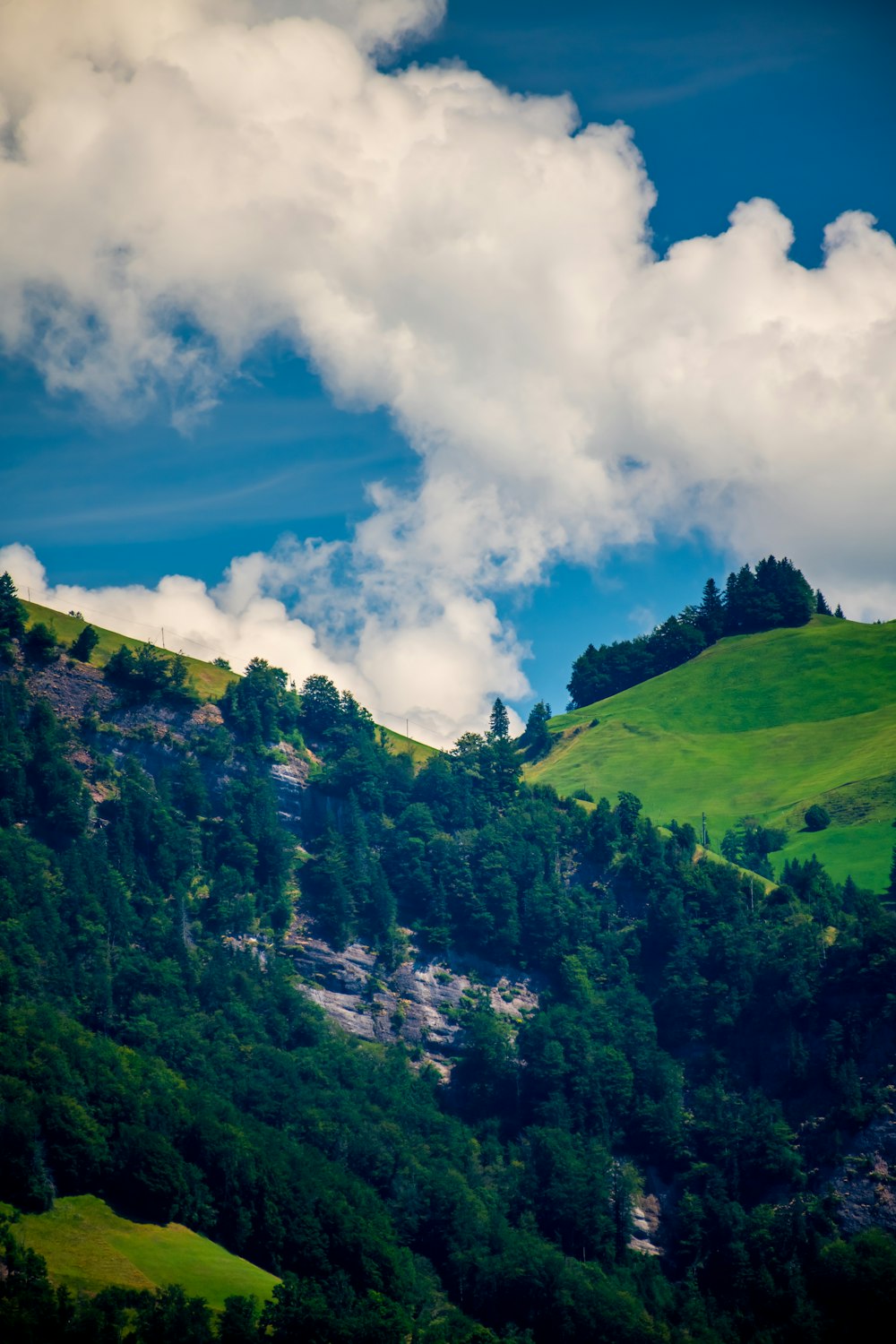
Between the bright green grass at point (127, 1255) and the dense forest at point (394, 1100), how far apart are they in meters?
2.34

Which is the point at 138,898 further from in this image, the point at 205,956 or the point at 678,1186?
the point at 678,1186

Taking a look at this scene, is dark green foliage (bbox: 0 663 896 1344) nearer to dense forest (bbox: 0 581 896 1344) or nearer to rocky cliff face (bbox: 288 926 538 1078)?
dense forest (bbox: 0 581 896 1344)

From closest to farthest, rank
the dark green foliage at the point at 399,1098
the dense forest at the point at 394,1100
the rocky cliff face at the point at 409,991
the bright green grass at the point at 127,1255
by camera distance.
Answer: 1. the bright green grass at the point at 127,1255
2. the dense forest at the point at 394,1100
3. the dark green foliage at the point at 399,1098
4. the rocky cliff face at the point at 409,991

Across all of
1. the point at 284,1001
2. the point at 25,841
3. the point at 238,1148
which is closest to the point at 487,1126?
the point at 284,1001

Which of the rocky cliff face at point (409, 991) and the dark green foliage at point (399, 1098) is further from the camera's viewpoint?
the rocky cliff face at point (409, 991)

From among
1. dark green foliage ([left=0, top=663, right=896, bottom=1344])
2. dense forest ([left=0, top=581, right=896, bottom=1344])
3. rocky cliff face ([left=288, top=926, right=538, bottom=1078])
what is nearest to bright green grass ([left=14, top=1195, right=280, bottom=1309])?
dense forest ([left=0, top=581, right=896, bottom=1344])

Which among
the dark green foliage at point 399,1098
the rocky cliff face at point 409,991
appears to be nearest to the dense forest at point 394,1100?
the dark green foliage at point 399,1098

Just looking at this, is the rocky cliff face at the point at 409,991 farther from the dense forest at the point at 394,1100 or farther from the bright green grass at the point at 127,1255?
the bright green grass at the point at 127,1255

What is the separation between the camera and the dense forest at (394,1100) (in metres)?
136

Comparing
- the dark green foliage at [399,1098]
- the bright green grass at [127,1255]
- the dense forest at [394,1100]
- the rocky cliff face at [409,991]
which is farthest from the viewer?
the rocky cliff face at [409,991]

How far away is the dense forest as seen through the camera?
13625 cm

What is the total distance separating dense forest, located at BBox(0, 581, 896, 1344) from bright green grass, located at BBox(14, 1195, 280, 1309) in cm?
234

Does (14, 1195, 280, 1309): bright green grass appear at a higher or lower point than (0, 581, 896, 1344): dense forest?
lower

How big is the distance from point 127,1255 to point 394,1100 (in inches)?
1855
